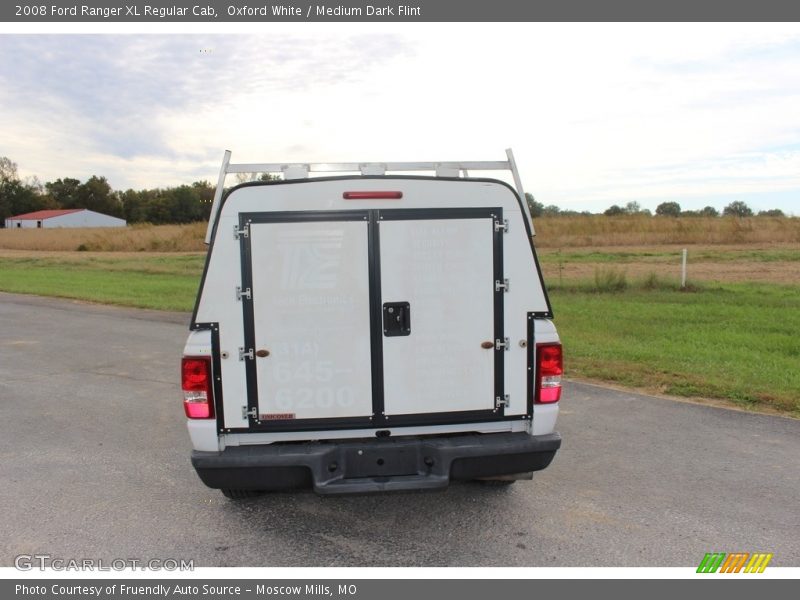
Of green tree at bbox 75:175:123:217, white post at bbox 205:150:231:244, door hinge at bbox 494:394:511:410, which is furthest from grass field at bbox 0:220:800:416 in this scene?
green tree at bbox 75:175:123:217

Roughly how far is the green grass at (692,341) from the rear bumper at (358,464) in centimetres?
426

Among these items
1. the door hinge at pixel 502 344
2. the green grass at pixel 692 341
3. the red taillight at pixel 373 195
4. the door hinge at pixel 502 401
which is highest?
the red taillight at pixel 373 195

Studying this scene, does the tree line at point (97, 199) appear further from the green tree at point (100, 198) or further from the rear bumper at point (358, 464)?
the rear bumper at point (358, 464)

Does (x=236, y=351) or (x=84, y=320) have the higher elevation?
(x=236, y=351)

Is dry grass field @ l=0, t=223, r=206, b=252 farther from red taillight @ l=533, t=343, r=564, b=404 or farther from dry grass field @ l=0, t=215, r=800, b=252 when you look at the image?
red taillight @ l=533, t=343, r=564, b=404

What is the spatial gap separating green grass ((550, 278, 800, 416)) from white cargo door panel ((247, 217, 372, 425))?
4.84 meters

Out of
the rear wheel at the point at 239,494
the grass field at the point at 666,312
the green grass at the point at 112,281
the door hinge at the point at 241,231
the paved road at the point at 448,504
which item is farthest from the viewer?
the green grass at the point at 112,281

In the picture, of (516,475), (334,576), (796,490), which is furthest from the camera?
(796,490)

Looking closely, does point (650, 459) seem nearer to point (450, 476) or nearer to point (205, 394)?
point (450, 476)

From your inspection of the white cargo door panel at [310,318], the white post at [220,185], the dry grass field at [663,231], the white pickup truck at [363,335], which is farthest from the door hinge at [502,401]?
the dry grass field at [663,231]

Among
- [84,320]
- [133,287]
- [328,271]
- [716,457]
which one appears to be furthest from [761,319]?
[133,287]

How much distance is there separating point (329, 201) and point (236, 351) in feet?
3.36

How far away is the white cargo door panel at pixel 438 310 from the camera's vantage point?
3.90 metres

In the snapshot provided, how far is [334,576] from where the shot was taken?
11.9 ft
